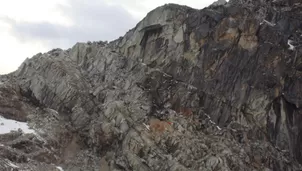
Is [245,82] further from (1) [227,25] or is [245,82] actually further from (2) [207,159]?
(2) [207,159]

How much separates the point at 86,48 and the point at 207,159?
1945cm

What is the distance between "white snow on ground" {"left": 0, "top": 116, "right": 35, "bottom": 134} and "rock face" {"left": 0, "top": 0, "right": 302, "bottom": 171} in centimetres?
69

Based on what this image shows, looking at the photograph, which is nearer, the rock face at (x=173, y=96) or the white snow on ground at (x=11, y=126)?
the white snow on ground at (x=11, y=126)

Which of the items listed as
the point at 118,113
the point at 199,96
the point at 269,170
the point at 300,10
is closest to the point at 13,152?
the point at 118,113

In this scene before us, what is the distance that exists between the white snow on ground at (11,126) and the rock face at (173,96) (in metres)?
0.69

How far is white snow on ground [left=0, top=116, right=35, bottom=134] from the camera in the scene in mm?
32009

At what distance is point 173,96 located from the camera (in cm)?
3772

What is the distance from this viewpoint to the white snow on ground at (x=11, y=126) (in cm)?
3201

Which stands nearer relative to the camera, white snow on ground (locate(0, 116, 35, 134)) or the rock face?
white snow on ground (locate(0, 116, 35, 134))

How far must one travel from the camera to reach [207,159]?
1235 inches

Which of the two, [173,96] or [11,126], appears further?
[173,96]

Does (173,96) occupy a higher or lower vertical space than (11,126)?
higher

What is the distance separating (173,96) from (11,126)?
14635 mm

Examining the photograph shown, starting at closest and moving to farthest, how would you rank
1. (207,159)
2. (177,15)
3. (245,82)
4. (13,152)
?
1. (13,152)
2. (207,159)
3. (245,82)
4. (177,15)
